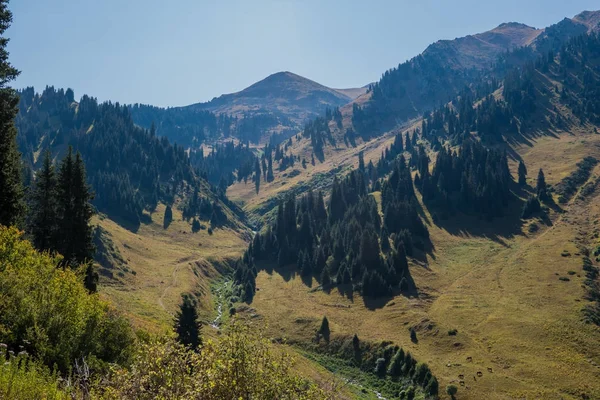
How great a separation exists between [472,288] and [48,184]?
330 ft

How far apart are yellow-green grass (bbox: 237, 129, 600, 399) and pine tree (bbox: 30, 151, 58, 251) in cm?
4042

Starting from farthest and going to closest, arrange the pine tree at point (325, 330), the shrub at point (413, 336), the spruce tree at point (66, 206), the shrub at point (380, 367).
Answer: the pine tree at point (325, 330) < the shrub at point (413, 336) < the shrub at point (380, 367) < the spruce tree at point (66, 206)

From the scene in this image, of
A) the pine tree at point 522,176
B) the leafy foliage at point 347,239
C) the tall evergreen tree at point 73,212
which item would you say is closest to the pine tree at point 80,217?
the tall evergreen tree at point 73,212

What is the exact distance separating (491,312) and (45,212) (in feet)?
294

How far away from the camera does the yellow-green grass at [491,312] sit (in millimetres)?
71500

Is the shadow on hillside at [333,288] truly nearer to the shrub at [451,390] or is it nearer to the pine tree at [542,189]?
the shrub at [451,390]

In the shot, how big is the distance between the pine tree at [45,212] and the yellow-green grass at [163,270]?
89.7 feet

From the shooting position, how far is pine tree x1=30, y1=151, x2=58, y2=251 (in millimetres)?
50156

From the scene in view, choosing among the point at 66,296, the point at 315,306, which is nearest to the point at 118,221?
the point at 315,306

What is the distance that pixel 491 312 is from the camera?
96000 millimetres

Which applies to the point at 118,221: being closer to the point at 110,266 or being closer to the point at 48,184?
the point at 110,266

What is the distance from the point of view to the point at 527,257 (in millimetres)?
125750

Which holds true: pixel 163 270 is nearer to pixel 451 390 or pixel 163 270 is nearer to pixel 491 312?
pixel 491 312

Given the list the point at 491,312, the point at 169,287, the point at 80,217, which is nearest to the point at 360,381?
the point at 491,312
